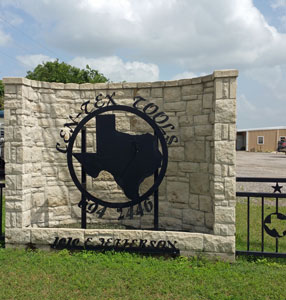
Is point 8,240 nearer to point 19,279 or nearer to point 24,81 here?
point 19,279

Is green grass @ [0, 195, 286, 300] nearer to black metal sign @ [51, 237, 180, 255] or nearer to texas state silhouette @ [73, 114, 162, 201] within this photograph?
black metal sign @ [51, 237, 180, 255]

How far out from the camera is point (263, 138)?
38.8 m

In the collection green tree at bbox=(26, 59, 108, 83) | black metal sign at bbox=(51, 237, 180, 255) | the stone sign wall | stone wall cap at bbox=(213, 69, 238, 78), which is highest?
green tree at bbox=(26, 59, 108, 83)

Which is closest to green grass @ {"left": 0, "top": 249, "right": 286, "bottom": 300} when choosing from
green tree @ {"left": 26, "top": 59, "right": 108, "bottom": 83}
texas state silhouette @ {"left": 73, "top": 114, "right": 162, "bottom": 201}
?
texas state silhouette @ {"left": 73, "top": 114, "right": 162, "bottom": 201}

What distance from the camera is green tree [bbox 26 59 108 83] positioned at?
1970 centimetres

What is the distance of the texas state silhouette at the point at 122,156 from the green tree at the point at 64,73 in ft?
51.5

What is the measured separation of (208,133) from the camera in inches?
189

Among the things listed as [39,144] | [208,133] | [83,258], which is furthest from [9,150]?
[208,133]

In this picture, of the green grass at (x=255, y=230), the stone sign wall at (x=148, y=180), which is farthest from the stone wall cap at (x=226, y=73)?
the green grass at (x=255, y=230)

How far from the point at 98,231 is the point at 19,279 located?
132cm

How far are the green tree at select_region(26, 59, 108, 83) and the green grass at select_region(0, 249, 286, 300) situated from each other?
55.9ft

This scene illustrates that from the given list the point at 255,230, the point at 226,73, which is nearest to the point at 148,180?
the point at 255,230

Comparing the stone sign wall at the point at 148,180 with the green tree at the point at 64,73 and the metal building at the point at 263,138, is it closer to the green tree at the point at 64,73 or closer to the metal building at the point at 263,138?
the green tree at the point at 64,73

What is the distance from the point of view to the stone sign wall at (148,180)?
4238mm
